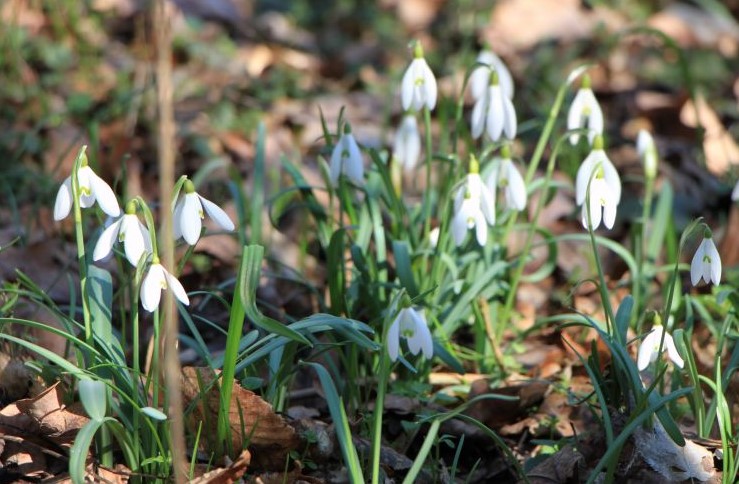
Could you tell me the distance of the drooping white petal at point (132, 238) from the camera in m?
1.74

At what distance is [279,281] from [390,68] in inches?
87.6

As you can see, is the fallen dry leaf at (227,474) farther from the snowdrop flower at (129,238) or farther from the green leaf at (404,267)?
the green leaf at (404,267)

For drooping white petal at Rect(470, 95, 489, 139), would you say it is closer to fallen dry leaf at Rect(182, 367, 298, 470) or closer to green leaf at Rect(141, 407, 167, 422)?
fallen dry leaf at Rect(182, 367, 298, 470)

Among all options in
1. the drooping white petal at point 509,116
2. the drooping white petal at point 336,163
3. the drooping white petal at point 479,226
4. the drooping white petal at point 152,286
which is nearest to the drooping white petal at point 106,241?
the drooping white petal at point 152,286

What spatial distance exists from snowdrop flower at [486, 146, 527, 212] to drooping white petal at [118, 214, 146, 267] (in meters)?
1.00

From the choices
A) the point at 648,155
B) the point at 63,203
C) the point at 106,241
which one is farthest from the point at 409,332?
the point at 648,155

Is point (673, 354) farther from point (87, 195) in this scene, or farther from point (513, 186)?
point (87, 195)

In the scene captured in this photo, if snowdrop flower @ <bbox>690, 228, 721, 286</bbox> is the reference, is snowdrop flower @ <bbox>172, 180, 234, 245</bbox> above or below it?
above

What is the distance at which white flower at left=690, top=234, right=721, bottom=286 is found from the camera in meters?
1.95

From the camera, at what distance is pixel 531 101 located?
4.37 m

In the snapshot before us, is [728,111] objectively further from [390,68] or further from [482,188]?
[482,188]

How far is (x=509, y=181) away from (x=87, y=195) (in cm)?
109

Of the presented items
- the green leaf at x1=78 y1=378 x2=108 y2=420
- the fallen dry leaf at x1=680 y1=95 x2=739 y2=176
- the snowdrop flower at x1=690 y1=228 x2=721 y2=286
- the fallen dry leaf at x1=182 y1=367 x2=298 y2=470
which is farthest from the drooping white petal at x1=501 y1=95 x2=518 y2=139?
the fallen dry leaf at x1=680 y1=95 x2=739 y2=176

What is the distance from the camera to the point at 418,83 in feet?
7.85
